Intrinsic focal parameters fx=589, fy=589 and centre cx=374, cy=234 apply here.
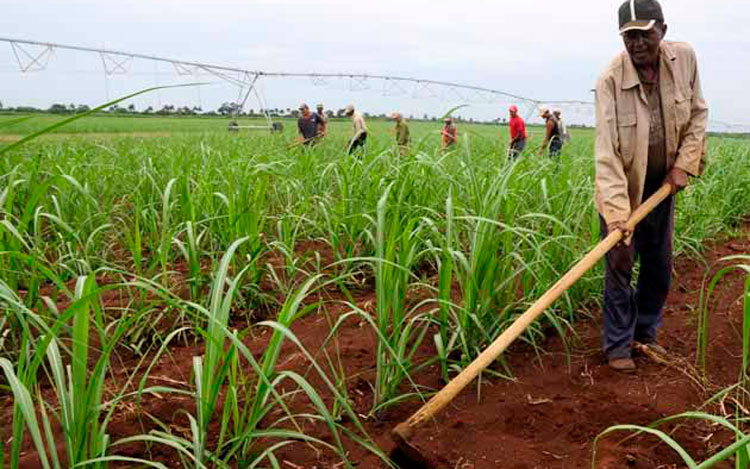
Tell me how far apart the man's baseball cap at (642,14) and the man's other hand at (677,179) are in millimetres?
605

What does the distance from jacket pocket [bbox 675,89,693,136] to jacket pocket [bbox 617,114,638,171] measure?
0.65 ft

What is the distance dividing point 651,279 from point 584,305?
1.21ft

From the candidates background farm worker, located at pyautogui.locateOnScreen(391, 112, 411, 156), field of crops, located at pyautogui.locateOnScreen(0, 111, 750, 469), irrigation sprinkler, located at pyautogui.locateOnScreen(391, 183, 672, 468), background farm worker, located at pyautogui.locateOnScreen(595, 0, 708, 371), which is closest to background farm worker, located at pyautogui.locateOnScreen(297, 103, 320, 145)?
background farm worker, located at pyautogui.locateOnScreen(391, 112, 411, 156)

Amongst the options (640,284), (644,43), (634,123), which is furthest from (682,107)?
(640,284)

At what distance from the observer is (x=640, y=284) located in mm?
2744

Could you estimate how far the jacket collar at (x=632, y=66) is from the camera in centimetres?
239

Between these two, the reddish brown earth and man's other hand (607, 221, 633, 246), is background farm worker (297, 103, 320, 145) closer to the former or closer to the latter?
the reddish brown earth

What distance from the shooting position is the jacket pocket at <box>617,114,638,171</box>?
242 centimetres

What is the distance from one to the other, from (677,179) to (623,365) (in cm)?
80

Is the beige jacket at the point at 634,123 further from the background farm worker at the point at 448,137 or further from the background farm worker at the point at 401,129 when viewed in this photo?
the background farm worker at the point at 401,129

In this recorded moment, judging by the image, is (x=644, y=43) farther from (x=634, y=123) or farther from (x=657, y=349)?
(x=657, y=349)

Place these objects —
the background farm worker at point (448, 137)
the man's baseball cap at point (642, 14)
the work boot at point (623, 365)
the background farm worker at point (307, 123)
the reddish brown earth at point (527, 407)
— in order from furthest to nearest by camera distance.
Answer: the background farm worker at point (307, 123)
the background farm worker at point (448, 137)
the work boot at point (623, 365)
the man's baseball cap at point (642, 14)
the reddish brown earth at point (527, 407)

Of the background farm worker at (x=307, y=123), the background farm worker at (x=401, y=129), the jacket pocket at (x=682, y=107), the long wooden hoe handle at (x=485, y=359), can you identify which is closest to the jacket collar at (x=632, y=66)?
the jacket pocket at (x=682, y=107)

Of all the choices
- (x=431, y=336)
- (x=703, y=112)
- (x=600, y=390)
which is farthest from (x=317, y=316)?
(x=703, y=112)
